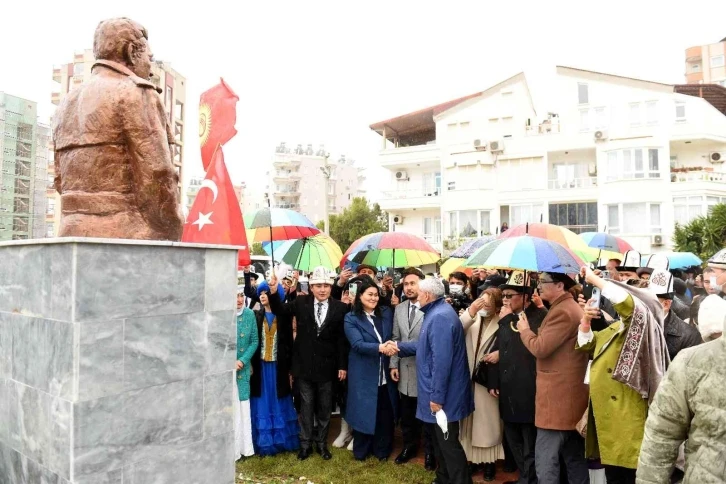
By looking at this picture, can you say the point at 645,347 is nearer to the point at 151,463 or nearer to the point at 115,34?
the point at 151,463

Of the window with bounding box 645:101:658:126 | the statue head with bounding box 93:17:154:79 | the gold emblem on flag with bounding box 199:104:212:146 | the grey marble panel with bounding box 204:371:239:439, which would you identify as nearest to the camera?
the grey marble panel with bounding box 204:371:239:439

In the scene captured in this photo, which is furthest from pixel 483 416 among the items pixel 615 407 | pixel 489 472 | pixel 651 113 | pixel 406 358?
pixel 651 113

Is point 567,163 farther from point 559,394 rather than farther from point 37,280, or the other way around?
point 37,280

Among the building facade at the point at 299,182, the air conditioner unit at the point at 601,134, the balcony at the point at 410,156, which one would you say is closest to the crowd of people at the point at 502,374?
the air conditioner unit at the point at 601,134

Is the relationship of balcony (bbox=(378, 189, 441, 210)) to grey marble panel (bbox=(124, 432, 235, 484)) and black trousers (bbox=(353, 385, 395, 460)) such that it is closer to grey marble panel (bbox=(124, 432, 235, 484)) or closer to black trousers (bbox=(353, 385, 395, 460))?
black trousers (bbox=(353, 385, 395, 460))

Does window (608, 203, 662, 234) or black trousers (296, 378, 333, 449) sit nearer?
black trousers (296, 378, 333, 449)

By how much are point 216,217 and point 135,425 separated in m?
1.75

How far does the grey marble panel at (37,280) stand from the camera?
250 cm

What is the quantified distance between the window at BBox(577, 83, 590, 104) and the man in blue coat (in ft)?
87.3

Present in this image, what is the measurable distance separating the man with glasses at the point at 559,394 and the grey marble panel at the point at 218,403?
7.69 feet

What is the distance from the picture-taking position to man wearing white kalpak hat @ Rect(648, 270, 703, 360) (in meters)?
4.20

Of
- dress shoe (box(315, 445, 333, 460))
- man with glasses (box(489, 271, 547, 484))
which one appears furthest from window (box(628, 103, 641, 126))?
dress shoe (box(315, 445, 333, 460))

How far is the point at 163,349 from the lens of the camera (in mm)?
2807

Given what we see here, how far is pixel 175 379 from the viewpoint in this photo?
2.84m
